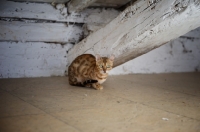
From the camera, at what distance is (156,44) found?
3.02 m

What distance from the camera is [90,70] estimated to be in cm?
320

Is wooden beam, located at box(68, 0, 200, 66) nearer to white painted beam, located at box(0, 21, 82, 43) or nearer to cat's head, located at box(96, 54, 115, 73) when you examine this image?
cat's head, located at box(96, 54, 115, 73)

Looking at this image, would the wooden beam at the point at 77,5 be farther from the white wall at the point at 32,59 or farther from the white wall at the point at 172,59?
the white wall at the point at 172,59

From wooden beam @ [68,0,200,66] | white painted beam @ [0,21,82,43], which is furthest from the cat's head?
white painted beam @ [0,21,82,43]

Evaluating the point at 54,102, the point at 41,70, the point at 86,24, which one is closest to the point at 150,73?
the point at 86,24

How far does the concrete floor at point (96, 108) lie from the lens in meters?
1.71

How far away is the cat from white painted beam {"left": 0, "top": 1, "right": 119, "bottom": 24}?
2.98 feet

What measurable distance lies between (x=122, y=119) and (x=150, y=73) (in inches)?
120

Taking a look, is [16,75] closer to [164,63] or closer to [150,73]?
[150,73]

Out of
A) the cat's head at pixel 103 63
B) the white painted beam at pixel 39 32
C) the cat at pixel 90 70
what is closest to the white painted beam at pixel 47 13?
the white painted beam at pixel 39 32

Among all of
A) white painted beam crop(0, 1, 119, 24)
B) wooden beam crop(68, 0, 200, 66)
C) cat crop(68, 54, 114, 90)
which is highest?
white painted beam crop(0, 1, 119, 24)

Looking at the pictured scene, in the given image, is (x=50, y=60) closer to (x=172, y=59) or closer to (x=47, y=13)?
(x=47, y=13)

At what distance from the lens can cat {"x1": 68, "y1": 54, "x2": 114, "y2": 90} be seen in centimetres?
311

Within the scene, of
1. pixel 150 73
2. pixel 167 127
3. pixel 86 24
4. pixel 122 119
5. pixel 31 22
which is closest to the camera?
pixel 167 127
